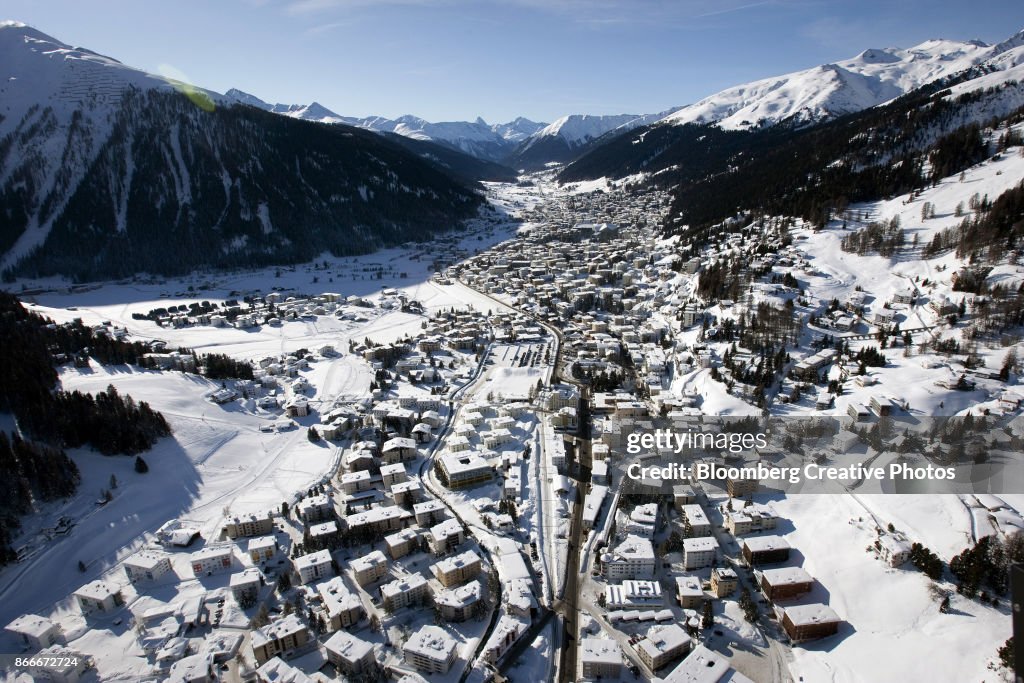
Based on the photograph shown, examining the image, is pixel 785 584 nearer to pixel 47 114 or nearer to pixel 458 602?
pixel 458 602

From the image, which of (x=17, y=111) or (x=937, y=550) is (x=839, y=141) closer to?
(x=937, y=550)

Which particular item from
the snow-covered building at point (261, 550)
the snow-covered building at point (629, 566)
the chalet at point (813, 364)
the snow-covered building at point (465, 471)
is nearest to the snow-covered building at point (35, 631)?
the snow-covered building at point (261, 550)

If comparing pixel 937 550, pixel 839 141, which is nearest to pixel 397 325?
pixel 937 550

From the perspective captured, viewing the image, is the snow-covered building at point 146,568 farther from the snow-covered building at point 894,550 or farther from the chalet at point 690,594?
the snow-covered building at point 894,550

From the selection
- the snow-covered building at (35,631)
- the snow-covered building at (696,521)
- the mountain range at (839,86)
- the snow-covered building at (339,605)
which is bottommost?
the snow-covered building at (35,631)

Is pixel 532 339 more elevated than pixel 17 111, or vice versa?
pixel 17 111
